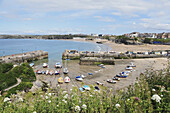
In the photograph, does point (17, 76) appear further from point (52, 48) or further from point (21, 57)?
point (52, 48)

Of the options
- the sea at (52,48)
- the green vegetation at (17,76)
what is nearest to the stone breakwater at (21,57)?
the sea at (52,48)

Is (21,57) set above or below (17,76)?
below

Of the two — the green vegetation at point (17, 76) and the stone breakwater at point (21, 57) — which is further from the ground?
the green vegetation at point (17, 76)

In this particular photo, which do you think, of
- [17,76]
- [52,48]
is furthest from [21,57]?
[52,48]

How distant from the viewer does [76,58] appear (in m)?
40.8

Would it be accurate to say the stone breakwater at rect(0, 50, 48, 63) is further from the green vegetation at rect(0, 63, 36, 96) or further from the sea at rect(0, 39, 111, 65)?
the green vegetation at rect(0, 63, 36, 96)

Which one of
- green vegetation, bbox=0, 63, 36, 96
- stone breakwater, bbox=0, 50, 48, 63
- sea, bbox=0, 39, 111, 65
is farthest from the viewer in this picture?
sea, bbox=0, 39, 111, 65

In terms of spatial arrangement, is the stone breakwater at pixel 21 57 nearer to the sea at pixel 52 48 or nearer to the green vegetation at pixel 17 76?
the sea at pixel 52 48

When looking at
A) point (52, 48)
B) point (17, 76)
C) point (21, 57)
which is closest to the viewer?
point (17, 76)

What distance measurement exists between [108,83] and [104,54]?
22.2 meters

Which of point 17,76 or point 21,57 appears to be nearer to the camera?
point 17,76

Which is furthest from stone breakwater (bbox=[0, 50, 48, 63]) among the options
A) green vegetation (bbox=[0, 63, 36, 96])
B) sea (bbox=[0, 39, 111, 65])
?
green vegetation (bbox=[0, 63, 36, 96])

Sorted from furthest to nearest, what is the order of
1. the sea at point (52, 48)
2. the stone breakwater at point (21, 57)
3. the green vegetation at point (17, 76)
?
the sea at point (52, 48) < the stone breakwater at point (21, 57) < the green vegetation at point (17, 76)

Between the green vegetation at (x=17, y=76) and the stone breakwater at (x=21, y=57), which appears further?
the stone breakwater at (x=21, y=57)
